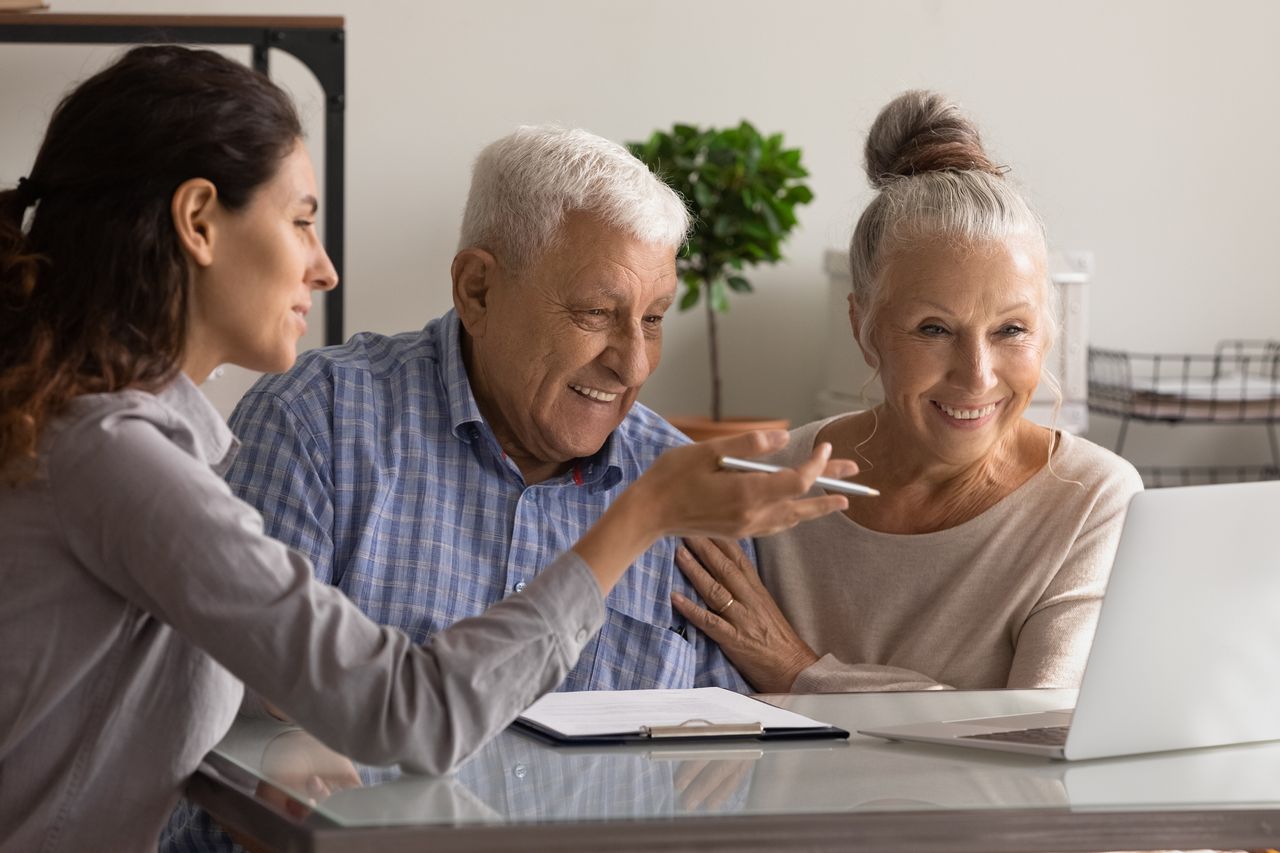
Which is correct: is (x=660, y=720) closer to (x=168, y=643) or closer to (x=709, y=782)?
(x=709, y=782)

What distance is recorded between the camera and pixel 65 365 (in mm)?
1062

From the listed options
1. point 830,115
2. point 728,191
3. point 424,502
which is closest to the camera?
point 424,502

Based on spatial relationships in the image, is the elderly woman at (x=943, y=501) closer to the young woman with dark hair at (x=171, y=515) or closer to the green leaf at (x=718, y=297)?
the young woman with dark hair at (x=171, y=515)

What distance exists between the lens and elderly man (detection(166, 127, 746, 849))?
1578mm

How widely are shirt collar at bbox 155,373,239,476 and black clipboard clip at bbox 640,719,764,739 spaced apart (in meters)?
0.40

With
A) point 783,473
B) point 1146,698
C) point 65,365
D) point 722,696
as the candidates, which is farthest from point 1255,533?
point 65,365

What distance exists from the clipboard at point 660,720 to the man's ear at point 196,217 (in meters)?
0.46

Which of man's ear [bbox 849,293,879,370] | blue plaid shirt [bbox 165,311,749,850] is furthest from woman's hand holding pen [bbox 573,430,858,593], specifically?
man's ear [bbox 849,293,879,370]

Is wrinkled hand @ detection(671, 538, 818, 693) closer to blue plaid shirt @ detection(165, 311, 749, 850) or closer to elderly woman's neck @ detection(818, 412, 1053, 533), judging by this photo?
blue plaid shirt @ detection(165, 311, 749, 850)

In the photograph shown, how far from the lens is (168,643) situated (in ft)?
3.58

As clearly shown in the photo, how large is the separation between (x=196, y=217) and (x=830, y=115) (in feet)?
9.80

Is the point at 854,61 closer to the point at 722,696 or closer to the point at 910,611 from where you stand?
the point at 910,611

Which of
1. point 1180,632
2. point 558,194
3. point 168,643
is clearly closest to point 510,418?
point 558,194

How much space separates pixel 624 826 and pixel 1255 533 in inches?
21.5
